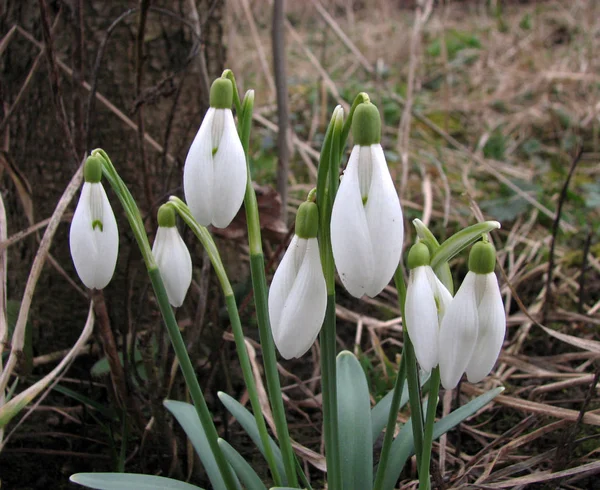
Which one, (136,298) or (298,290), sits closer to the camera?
(298,290)

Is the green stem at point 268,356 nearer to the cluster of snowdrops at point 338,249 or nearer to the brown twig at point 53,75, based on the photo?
the cluster of snowdrops at point 338,249

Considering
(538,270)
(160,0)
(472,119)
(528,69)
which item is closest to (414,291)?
(160,0)

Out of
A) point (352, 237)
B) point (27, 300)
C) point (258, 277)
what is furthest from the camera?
point (27, 300)

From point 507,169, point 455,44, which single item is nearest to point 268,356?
point 507,169

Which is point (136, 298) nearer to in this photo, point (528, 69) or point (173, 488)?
point (173, 488)

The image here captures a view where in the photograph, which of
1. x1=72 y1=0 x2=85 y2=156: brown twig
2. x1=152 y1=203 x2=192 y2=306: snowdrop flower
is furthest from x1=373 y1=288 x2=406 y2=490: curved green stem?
x1=72 y1=0 x2=85 y2=156: brown twig

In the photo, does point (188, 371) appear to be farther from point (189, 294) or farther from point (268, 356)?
point (189, 294)

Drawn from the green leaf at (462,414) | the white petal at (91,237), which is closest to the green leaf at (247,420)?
the green leaf at (462,414)
